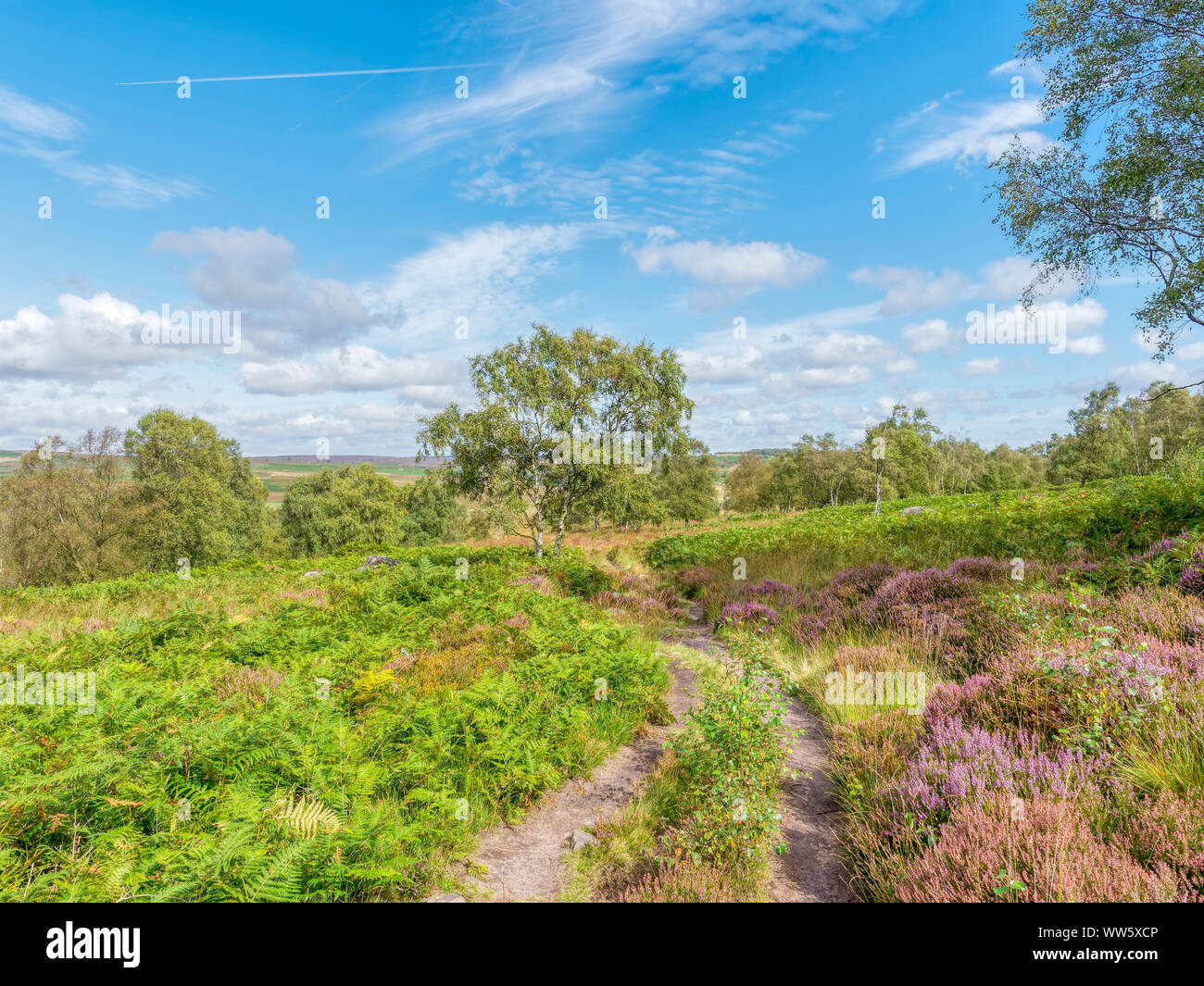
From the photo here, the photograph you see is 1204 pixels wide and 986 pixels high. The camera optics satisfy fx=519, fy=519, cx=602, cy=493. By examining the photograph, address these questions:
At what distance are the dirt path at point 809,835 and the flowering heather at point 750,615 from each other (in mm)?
4313

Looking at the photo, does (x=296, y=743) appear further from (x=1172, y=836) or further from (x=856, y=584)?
(x=856, y=584)

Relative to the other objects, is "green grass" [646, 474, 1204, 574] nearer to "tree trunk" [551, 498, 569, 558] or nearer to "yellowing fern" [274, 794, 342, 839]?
"tree trunk" [551, 498, 569, 558]

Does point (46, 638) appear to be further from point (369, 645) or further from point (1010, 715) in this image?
point (1010, 715)

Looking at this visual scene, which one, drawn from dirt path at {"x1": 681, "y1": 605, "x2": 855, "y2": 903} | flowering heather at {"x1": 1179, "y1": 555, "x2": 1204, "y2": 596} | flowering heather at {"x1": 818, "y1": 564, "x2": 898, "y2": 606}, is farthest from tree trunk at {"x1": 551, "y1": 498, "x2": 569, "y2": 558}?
flowering heather at {"x1": 1179, "y1": 555, "x2": 1204, "y2": 596}

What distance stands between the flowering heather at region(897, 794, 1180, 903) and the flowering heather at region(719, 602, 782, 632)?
23.6ft

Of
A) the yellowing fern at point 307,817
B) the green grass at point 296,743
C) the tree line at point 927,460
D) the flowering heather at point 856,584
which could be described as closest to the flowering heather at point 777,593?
the flowering heather at point 856,584

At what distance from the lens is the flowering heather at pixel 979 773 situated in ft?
12.1

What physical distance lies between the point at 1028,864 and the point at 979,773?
39.0 inches

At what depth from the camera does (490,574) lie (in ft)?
47.7

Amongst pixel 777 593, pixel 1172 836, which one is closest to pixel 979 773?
pixel 1172 836

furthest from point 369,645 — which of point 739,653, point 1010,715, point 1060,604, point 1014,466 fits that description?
point 1014,466

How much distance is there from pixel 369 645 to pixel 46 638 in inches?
221

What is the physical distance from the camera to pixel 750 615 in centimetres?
1137

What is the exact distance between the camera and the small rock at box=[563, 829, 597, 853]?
425 cm
